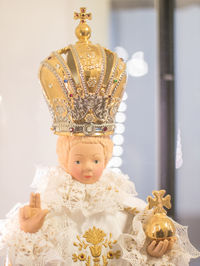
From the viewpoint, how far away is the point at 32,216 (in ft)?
4.99

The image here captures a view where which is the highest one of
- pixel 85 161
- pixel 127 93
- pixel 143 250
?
pixel 127 93

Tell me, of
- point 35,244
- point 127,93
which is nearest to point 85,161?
point 35,244

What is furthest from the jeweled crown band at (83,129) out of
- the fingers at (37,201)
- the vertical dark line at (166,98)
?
the vertical dark line at (166,98)

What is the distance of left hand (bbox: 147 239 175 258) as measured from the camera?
1.57 meters

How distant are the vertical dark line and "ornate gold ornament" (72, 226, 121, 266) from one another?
93 centimetres

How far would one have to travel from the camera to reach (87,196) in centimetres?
165

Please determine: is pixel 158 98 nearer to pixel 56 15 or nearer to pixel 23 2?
pixel 56 15

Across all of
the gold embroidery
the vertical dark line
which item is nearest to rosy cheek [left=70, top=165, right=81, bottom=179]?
the gold embroidery

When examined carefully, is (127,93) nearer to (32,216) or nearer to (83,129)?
(83,129)

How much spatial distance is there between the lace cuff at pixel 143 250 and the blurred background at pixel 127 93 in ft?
2.26

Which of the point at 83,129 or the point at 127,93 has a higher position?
the point at 127,93

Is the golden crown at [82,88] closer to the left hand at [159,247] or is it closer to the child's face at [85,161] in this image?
the child's face at [85,161]

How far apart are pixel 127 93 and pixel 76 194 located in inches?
40.8

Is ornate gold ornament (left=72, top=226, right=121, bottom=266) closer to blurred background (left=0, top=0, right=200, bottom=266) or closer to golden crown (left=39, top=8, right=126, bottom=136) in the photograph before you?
golden crown (left=39, top=8, right=126, bottom=136)
